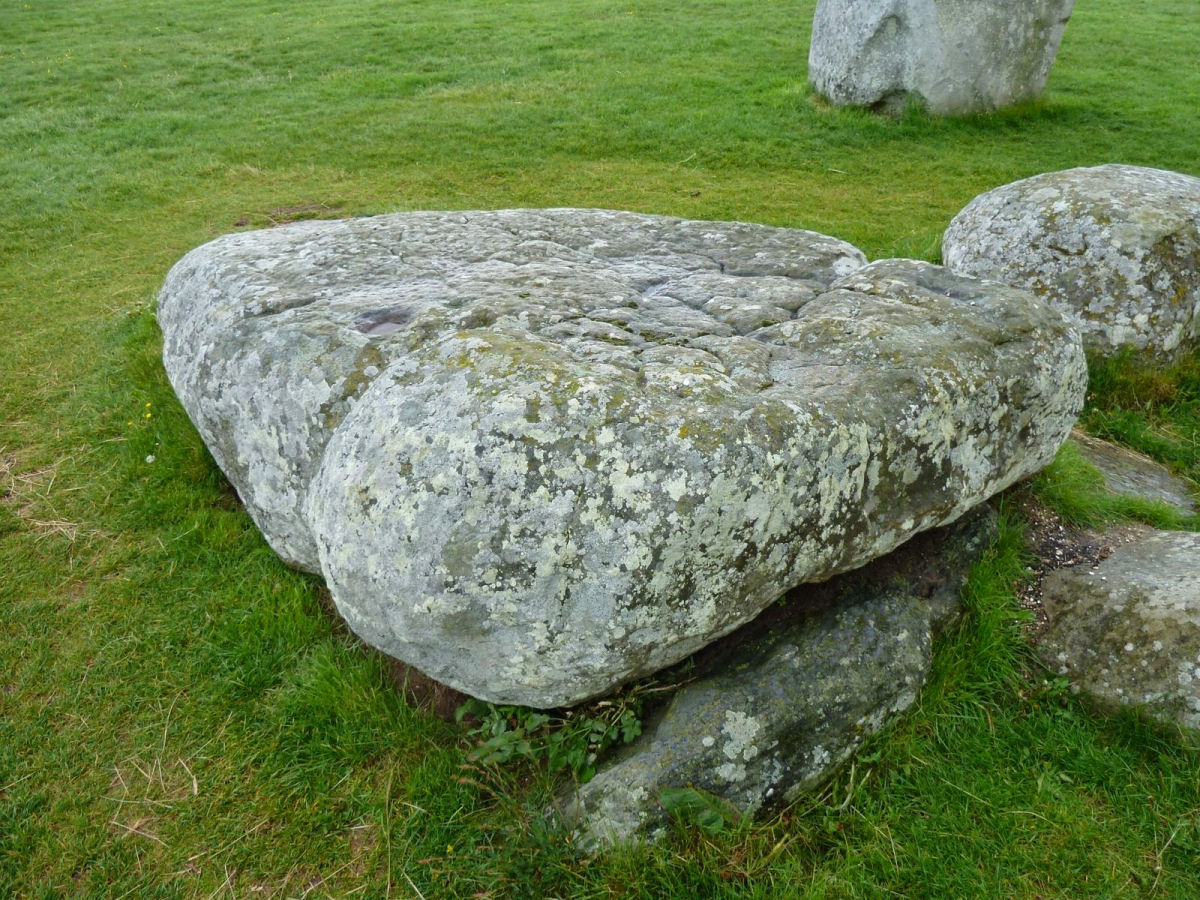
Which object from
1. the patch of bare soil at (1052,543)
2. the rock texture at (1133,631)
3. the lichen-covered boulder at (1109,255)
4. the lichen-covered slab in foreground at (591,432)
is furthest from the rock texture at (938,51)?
the rock texture at (1133,631)

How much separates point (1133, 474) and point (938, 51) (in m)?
8.75

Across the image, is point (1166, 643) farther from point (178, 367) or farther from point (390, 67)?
point (390, 67)

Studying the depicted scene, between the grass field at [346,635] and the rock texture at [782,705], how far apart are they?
0.12 m

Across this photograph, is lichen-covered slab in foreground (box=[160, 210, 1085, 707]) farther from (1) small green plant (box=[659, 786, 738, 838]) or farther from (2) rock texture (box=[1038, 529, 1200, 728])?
(2) rock texture (box=[1038, 529, 1200, 728])

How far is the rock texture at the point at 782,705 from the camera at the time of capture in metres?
3.40

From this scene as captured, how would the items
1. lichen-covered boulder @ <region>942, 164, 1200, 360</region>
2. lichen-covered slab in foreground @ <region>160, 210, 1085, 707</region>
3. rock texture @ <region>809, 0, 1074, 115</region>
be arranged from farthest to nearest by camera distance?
rock texture @ <region>809, 0, 1074, 115</region> → lichen-covered boulder @ <region>942, 164, 1200, 360</region> → lichen-covered slab in foreground @ <region>160, 210, 1085, 707</region>

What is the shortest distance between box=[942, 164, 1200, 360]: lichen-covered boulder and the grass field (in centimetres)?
34

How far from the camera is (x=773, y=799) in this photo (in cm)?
349

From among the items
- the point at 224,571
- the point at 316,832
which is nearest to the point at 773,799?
the point at 316,832

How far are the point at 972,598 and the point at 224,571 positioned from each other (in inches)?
152

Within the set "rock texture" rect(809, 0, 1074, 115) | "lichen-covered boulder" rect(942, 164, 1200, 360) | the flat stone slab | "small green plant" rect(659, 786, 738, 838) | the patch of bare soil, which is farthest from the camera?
"rock texture" rect(809, 0, 1074, 115)

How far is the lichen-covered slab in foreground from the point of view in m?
3.15

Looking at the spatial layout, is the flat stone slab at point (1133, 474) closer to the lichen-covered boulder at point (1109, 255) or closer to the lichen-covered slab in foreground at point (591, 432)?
the lichen-covered boulder at point (1109, 255)

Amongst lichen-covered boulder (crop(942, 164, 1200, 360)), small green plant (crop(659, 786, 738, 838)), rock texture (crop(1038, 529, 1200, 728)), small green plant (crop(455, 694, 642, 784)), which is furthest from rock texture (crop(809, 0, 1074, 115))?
small green plant (crop(659, 786, 738, 838))
